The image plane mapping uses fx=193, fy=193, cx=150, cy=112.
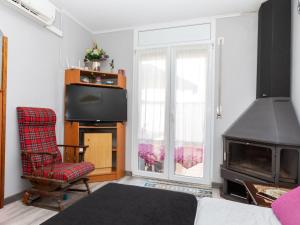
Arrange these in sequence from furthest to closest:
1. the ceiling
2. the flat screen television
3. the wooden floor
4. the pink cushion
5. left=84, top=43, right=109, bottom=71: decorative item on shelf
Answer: left=84, top=43, right=109, bottom=71: decorative item on shelf < the flat screen television < the ceiling < the wooden floor < the pink cushion

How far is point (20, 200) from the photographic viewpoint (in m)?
2.47

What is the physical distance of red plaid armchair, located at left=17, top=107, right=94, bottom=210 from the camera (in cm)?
222

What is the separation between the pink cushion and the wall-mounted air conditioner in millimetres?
3089

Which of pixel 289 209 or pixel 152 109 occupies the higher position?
pixel 152 109

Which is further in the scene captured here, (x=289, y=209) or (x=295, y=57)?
(x=295, y=57)

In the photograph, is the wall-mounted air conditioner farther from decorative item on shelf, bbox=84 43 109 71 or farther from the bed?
the bed

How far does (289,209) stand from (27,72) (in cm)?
301

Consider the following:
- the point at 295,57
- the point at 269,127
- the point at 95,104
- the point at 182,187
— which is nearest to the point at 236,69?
the point at 295,57

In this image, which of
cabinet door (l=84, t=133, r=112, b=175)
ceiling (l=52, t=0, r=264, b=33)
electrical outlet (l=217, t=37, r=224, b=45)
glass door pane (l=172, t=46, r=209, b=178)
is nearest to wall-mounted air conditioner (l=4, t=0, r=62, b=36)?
ceiling (l=52, t=0, r=264, b=33)

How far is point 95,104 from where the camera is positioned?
3.21 m

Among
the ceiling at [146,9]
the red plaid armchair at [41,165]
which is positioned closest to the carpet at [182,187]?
the red plaid armchair at [41,165]

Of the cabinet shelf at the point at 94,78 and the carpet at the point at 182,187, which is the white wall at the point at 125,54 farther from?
the carpet at the point at 182,187

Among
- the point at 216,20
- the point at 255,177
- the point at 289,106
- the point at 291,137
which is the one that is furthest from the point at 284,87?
the point at 216,20

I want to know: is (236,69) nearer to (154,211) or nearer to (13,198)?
(154,211)
